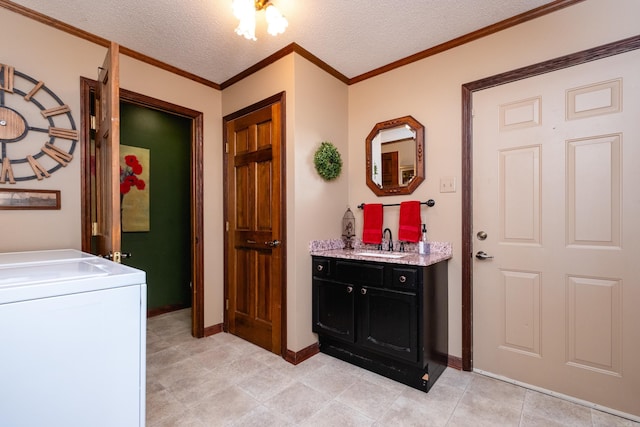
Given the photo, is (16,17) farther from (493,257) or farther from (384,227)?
(493,257)

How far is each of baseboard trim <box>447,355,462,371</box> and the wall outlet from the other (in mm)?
1336

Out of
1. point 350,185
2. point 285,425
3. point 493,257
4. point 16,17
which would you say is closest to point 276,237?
point 350,185

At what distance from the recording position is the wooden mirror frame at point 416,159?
99.9 inches

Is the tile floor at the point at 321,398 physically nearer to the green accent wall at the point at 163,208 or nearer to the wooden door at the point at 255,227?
the wooden door at the point at 255,227

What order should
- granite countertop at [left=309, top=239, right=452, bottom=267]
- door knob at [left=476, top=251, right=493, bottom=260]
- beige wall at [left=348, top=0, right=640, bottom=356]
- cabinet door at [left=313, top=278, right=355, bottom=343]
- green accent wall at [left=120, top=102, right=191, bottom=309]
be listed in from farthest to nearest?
1. green accent wall at [left=120, top=102, right=191, bottom=309]
2. cabinet door at [left=313, top=278, right=355, bottom=343]
3. door knob at [left=476, top=251, right=493, bottom=260]
4. granite countertop at [left=309, top=239, right=452, bottom=267]
5. beige wall at [left=348, top=0, right=640, bottom=356]

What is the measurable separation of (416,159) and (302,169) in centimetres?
100

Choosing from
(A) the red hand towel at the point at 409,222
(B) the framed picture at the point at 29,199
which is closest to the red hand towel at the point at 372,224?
(A) the red hand towel at the point at 409,222

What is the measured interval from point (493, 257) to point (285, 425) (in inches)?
72.3

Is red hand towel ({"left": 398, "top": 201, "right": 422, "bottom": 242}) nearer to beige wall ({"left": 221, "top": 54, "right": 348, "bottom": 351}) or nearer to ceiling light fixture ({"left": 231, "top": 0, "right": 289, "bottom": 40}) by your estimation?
beige wall ({"left": 221, "top": 54, "right": 348, "bottom": 351})

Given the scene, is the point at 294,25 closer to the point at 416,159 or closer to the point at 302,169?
the point at 302,169

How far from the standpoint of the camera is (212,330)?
303cm

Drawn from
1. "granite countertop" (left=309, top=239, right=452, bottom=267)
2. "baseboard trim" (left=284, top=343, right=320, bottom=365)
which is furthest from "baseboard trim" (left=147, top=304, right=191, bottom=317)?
"granite countertop" (left=309, top=239, right=452, bottom=267)

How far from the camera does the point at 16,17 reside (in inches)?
78.7

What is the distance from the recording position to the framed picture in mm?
1935
